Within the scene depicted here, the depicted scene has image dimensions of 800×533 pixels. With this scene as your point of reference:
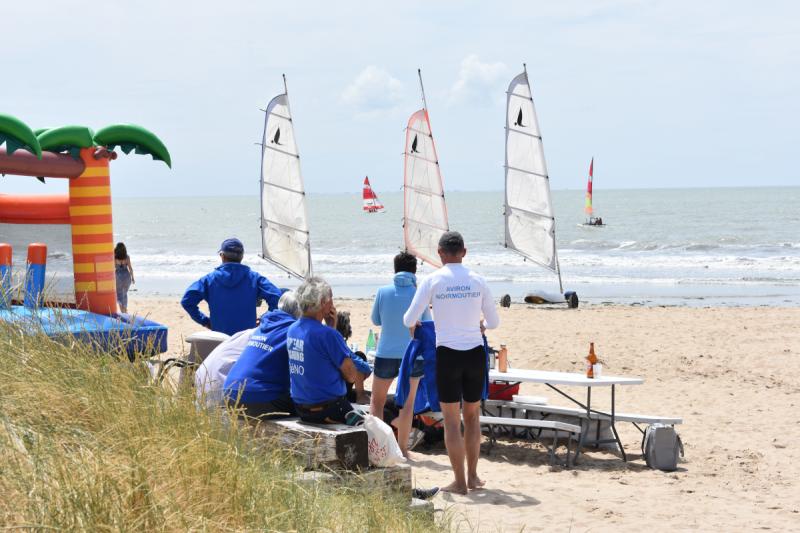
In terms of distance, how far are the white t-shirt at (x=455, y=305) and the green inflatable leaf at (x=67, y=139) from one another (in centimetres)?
412

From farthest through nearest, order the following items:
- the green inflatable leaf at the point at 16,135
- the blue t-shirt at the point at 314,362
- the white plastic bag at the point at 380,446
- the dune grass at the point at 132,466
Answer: the green inflatable leaf at the point at 16,135 → the blue t-shirt at the point at 314,362 → the white plastic bag at the point at 380,446 → the dune grass at the point at 132,466

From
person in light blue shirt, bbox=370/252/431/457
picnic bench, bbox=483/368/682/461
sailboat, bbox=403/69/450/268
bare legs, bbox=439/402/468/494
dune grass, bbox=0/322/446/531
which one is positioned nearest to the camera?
dune grass, bbox=0/322/446/531

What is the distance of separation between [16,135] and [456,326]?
14.5ft

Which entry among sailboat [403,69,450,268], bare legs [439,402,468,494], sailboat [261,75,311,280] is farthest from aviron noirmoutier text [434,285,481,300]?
sailboat [403,69,450,268]

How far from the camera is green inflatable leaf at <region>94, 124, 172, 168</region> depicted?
28.0ft

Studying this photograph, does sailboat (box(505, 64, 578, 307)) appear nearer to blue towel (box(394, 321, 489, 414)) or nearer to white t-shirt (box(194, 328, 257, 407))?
blue towel (box(394, 321, 489, 414))

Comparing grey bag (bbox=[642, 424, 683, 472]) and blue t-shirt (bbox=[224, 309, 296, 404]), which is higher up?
blue t-shirt (bbox=[224, 309, 296, 404])

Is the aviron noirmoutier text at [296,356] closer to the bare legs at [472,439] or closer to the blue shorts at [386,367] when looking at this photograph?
the bare legs at [472,439]

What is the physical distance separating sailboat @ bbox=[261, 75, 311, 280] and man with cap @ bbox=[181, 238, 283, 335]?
7.43 metres

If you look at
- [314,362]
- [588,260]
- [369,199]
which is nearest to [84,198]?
[314,362]

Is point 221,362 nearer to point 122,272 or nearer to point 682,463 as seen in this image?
point 682,463

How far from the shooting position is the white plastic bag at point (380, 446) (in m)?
4.82

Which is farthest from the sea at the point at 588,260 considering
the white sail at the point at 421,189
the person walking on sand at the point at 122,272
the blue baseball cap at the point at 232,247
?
the white sail at the point at 421,189

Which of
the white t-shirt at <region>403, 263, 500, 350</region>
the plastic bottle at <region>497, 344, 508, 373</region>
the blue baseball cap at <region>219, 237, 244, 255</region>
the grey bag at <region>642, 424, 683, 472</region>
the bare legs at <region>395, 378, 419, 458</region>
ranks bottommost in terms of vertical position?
the grey bag at <region>642, 424, 683, 472</region>
